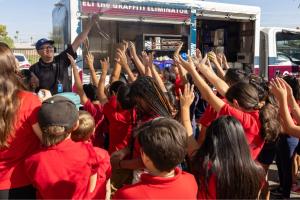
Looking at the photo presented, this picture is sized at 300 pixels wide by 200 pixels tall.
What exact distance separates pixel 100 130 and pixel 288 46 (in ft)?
27.9

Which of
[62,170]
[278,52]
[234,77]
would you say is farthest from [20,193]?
[278,52]

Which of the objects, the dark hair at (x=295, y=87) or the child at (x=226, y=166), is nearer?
the child at (x=226, y=166)

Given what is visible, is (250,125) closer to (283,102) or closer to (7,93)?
(283,102)

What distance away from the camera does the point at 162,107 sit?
8.41 ft

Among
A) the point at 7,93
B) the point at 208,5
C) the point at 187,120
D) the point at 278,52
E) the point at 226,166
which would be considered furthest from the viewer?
the point at 278,52

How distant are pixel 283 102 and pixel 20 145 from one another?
1859mm

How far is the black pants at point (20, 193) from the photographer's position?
2232mm

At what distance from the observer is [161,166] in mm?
1773

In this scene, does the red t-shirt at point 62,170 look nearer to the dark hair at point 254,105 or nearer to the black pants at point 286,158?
the dark hair at point 254,105

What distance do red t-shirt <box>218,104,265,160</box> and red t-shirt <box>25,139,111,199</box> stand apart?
1000 millimetres

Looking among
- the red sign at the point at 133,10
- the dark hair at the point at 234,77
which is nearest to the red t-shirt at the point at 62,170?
the dark hair at the point at 234,77

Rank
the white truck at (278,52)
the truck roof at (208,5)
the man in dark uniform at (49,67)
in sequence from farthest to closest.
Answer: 1. the white truck at (278,52)
2. the truck roof at (208,5)
3. the man in dark uniform at (49,67)

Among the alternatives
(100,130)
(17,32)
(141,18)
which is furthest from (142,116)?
(17,32)

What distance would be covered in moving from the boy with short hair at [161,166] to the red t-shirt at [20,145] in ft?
2.43
